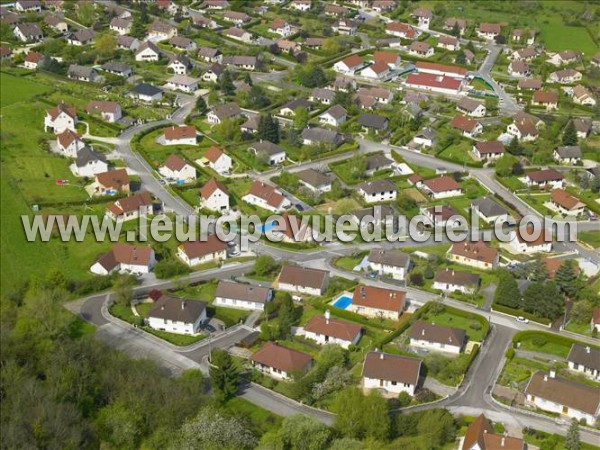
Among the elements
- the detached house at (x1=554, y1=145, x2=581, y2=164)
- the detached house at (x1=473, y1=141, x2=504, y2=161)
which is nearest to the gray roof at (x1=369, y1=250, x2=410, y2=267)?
the detached house at (x1=473, y1=141, x2=504, y2=161)

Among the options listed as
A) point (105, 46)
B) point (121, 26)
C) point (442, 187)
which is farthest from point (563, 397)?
point (121, 26)

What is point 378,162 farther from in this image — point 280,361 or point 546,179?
point 280,361

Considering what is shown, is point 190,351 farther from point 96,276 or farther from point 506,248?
point 506,248

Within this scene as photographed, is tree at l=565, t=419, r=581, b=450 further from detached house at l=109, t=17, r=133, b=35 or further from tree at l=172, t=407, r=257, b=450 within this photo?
detached house at l=109, t=17, r=133, b=35

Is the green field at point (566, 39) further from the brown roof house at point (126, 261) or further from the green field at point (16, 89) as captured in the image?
the brown roof house at point (126, 261)

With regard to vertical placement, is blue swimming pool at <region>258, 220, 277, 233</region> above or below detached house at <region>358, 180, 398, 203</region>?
below

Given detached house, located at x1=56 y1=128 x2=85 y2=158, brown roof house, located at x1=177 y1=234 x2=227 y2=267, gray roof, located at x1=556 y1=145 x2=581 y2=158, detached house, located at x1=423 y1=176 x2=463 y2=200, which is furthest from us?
gray roof, located at x1=556 y1=145 x2=581 y2=158

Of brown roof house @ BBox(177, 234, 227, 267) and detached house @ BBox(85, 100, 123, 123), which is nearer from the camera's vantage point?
brown roof house @ BBox(177, 234, 227, 267)

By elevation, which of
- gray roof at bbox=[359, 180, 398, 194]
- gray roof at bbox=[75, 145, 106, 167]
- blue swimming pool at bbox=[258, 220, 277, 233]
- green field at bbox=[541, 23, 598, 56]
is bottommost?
blue swimming pool at bbox=[258, 220, 277, 233]
